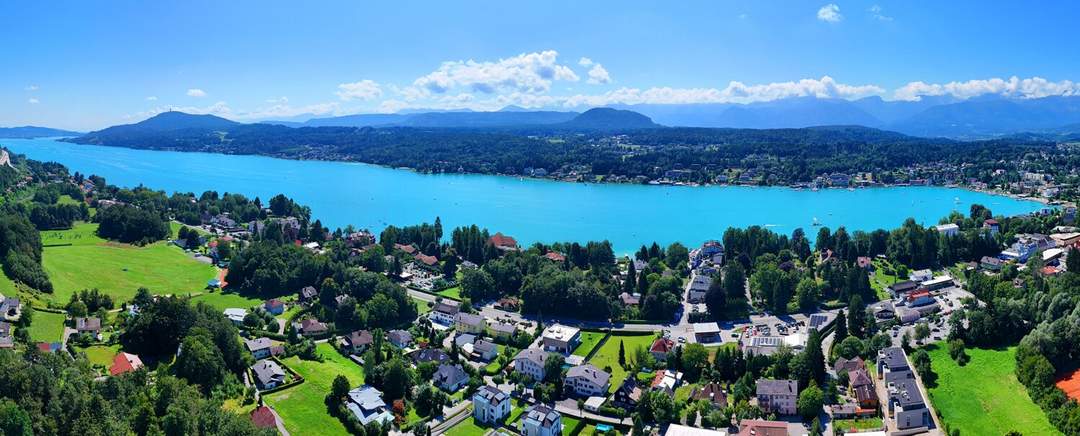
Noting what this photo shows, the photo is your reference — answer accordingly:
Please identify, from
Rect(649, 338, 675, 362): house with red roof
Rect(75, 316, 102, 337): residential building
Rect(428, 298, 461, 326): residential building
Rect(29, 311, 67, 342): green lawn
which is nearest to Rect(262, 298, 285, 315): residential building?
Rect(75, 316, 102, 337): residential building

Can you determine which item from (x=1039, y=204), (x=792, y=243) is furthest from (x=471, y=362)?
(x=1039, y=204)

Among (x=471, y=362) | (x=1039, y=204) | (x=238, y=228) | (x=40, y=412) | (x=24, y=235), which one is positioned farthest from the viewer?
(x=1039, y=204)

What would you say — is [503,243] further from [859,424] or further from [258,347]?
[859,424]

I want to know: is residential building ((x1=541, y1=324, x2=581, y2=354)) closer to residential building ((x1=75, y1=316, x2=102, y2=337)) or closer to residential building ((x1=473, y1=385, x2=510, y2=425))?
residential building ((x1=473, y1=385, x2=510, y2=425))

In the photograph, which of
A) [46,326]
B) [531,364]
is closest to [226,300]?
[46,326]

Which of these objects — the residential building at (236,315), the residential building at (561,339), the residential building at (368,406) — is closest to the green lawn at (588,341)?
the residential building at (561,339)

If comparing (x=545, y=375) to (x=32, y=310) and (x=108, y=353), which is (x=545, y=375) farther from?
(x=32, y=310)
